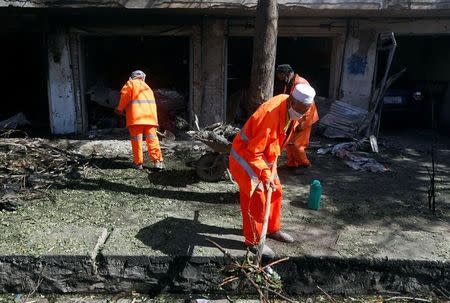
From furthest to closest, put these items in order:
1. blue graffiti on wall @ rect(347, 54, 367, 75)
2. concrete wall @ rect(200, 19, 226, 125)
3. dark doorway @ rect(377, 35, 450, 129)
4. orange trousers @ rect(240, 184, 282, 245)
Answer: dark doorway @ rect(377, 35, 450, 129) → blue graffiti on wall @ rect(347, 54, 367, 75) → concrete wall @ rect(200, 19, 226, 125) → orange trousers @ rect(240, 184, 282, 245)

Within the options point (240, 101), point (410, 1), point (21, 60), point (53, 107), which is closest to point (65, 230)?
point (53, 107)

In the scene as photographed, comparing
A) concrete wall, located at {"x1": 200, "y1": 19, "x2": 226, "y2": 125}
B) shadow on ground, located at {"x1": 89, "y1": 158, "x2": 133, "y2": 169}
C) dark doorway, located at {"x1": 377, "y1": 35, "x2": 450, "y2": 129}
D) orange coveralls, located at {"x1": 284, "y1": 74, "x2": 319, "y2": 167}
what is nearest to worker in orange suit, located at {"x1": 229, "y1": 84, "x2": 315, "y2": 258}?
orange coveralls, located at {"x1": 284, "y1": 74, "x2": 319, "y2": 167}

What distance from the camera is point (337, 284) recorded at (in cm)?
391

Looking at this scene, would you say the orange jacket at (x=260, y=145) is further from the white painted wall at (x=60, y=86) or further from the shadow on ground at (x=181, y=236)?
the white painted wall at (x=60, y=86)

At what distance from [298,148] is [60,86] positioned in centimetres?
609

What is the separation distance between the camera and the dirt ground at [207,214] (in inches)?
159

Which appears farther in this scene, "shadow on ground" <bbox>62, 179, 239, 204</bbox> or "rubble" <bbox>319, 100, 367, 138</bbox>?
"rubble" <bbox>319, 100, 367, 138</bbox>

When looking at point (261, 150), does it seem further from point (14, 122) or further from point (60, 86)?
point (14, 122)

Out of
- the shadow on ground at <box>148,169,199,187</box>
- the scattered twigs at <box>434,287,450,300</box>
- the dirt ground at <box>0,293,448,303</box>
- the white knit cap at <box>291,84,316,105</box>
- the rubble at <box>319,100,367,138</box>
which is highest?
the white knit cap at <box>291,84,316,105</box>

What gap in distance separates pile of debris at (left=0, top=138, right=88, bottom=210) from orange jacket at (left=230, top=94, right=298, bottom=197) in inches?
120

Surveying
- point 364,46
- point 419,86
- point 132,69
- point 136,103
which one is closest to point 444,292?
point 136,103

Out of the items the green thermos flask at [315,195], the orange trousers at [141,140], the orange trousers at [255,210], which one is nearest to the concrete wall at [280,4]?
the orange trousers at [141,140]

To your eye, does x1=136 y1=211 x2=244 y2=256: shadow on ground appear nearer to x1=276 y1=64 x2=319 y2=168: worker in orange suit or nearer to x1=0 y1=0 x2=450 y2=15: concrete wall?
x1=276 y1=64 x2=319 y2=168: worker in orange suit

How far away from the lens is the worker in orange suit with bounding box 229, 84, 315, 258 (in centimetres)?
360
